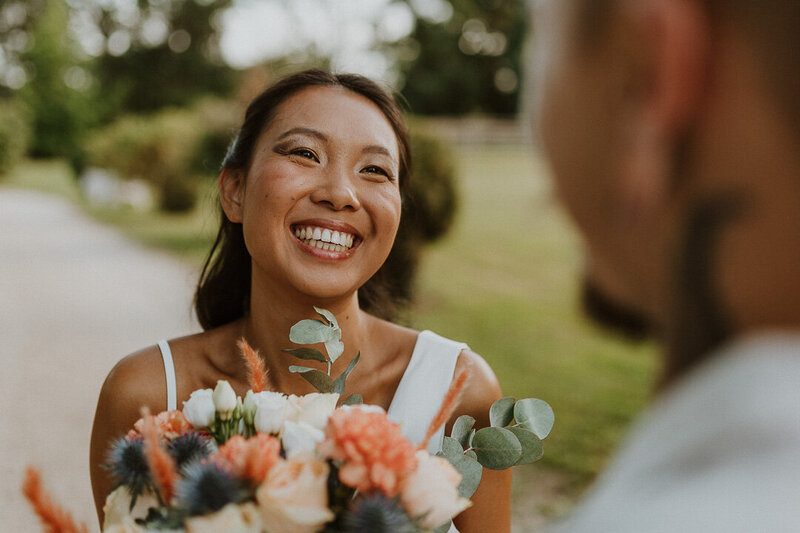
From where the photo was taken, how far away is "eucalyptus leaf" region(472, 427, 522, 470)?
1493 millimetres

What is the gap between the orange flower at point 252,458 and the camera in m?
1.05

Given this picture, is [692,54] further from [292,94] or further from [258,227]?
[292,94]

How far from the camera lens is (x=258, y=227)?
1816mm

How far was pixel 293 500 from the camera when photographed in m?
1.01

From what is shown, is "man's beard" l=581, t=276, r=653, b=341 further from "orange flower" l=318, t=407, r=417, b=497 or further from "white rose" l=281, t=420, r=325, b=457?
"white rose" l=281, t=420, r=325, b=457

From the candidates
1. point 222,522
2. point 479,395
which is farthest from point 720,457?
point 479,395

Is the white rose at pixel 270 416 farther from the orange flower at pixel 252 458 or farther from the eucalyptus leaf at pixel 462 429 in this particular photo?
the eucalyptus leaf at pixel 462 429

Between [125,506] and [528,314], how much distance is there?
8.15 metres

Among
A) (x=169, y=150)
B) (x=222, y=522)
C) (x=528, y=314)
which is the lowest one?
(x=528, y=314)

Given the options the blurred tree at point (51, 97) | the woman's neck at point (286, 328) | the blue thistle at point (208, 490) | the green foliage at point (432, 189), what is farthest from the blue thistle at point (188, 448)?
the blurred tree at point (51, 97)

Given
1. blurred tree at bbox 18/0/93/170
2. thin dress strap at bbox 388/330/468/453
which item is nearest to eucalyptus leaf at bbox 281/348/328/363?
thin dress strap at bbox 388/330/468/453

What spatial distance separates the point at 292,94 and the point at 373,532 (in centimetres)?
134

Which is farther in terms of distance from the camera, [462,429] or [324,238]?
[324,238]

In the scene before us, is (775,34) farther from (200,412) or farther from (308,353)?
(308,353)
